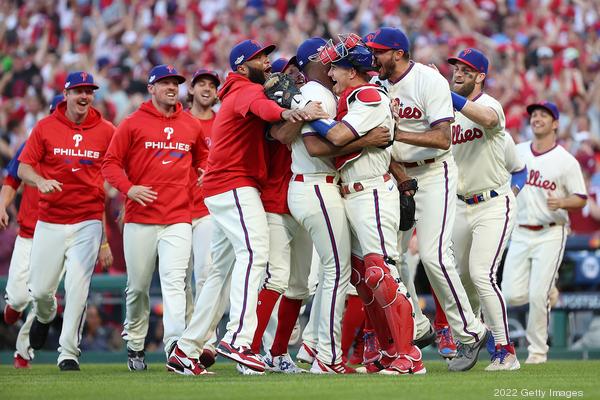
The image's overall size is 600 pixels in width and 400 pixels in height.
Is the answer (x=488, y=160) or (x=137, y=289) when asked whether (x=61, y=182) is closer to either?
(x=137, y=289)

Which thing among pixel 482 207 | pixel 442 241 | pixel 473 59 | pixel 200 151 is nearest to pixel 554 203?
pixel 482 207

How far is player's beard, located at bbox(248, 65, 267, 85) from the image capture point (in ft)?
26.2

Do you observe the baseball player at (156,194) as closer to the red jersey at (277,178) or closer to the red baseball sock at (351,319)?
the red jersey at (277,178)

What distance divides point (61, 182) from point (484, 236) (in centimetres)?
385

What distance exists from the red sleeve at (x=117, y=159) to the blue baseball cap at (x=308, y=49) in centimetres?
190

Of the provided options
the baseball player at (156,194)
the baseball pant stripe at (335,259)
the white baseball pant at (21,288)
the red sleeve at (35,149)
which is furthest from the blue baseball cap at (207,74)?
the baseball pant stripe at (335,259)

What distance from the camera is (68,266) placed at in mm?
9469

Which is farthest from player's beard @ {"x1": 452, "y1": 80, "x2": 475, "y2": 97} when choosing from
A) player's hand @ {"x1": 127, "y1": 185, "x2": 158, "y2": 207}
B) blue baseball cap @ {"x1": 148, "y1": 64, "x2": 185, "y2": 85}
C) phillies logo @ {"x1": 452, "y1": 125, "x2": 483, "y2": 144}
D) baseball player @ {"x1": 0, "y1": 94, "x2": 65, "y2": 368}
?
baseball player @ {"x1": 0, "y1": 94, "x2": 65, "y2": 368}

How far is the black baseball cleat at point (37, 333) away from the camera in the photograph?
396 inches

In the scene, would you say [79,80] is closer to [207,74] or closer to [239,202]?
[207,74]

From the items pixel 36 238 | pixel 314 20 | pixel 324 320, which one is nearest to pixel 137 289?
pixel 36 238

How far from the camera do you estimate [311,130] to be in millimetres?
7414

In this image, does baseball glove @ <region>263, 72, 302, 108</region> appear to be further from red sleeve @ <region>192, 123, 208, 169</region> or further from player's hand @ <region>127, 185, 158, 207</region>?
red sleeve @ <region>192, 123, 208, 169</region>

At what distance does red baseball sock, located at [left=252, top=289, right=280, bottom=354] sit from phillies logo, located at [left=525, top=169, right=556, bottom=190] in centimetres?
412
